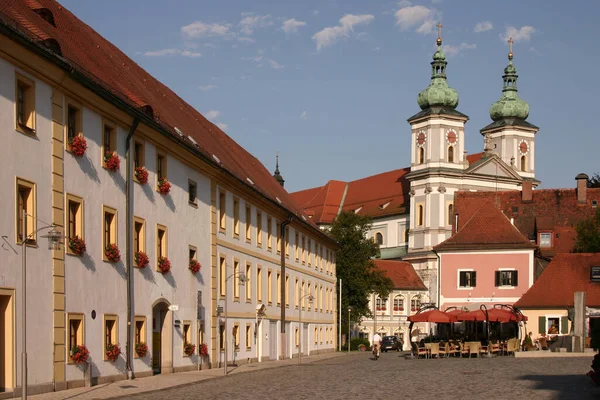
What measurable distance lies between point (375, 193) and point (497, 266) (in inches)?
2710

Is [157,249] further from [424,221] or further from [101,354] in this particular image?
[424,221]

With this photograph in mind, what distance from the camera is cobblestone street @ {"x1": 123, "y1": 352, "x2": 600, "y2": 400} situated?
76.0 feet

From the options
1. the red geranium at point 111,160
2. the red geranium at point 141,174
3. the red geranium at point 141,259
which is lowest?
the red geranium at point 141,259

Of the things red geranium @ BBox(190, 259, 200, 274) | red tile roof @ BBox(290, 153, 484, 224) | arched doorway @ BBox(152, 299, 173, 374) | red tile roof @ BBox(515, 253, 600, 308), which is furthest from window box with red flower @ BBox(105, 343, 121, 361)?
red tile roof @ BBox(290, 153, 484, 224)

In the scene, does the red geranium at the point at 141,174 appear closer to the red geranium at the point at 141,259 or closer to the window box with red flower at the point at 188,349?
the red geranium at the point at 141,259

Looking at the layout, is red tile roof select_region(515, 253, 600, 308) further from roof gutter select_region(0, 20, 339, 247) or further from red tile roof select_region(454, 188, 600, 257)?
roof gutter select_region(0, 20, 339, 247)

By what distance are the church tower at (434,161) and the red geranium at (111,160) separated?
90919 millimetres

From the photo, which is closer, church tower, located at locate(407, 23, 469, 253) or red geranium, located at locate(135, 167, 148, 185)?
red geranium, located at locate(135, 167, 148, 185)

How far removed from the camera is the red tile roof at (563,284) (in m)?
65.1

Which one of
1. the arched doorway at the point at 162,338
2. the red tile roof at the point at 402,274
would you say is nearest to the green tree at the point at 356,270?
the red tile roof at the point at 402,274

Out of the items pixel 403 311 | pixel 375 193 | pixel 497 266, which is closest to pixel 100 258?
pixel 497 266

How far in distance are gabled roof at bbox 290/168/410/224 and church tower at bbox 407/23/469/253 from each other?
11.0 metres

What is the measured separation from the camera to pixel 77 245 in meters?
26.3

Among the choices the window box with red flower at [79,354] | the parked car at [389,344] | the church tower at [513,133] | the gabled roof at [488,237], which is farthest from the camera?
the church tower at [513,133]
